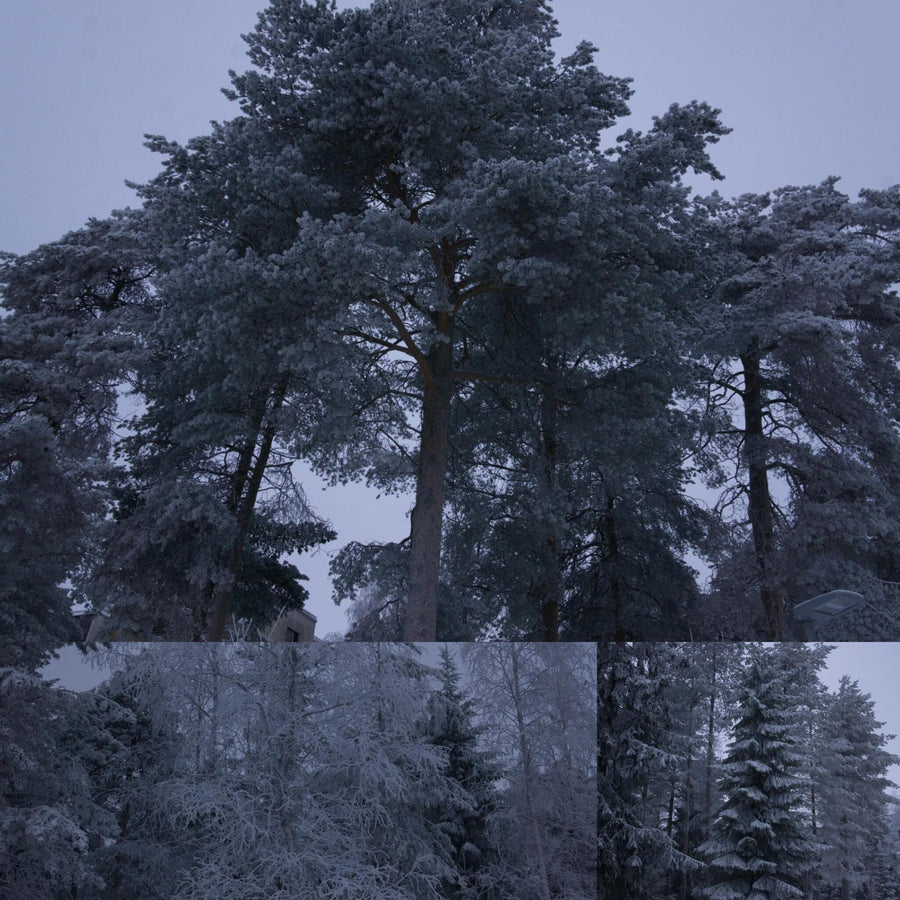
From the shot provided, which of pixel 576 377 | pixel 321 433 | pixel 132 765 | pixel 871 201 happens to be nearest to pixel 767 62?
pixel 871 201

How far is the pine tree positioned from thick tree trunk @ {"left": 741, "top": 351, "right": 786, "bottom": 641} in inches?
255

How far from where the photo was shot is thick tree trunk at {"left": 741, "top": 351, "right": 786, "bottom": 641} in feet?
45.7

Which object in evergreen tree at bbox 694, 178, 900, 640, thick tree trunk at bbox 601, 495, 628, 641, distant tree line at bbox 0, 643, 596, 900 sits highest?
evergreen tree at bbox 694, 178, 900, 640

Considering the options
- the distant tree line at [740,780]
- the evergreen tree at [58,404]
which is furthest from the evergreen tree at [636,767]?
the evergreen tree at [58,404]

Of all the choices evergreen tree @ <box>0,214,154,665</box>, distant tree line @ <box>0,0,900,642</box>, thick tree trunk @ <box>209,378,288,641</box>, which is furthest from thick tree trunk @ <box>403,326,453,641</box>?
evergreen tree @ <box>0,214,154,665</box>

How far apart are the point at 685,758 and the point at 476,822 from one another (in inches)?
59.0

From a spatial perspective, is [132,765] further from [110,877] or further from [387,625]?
[387,625]

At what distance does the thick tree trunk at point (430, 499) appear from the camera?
1148cm

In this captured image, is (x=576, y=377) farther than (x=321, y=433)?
Yes

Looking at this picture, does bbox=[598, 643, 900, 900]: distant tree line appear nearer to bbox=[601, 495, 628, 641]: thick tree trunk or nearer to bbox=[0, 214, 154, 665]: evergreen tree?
bbox=[0, 214, 154, 665]: evergreen tree

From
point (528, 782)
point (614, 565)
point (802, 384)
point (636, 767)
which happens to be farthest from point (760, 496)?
point (528, 782)

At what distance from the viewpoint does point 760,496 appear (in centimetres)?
1496

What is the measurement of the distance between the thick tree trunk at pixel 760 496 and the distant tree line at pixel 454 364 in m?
0.06

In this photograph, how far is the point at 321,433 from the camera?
11.8 metres
